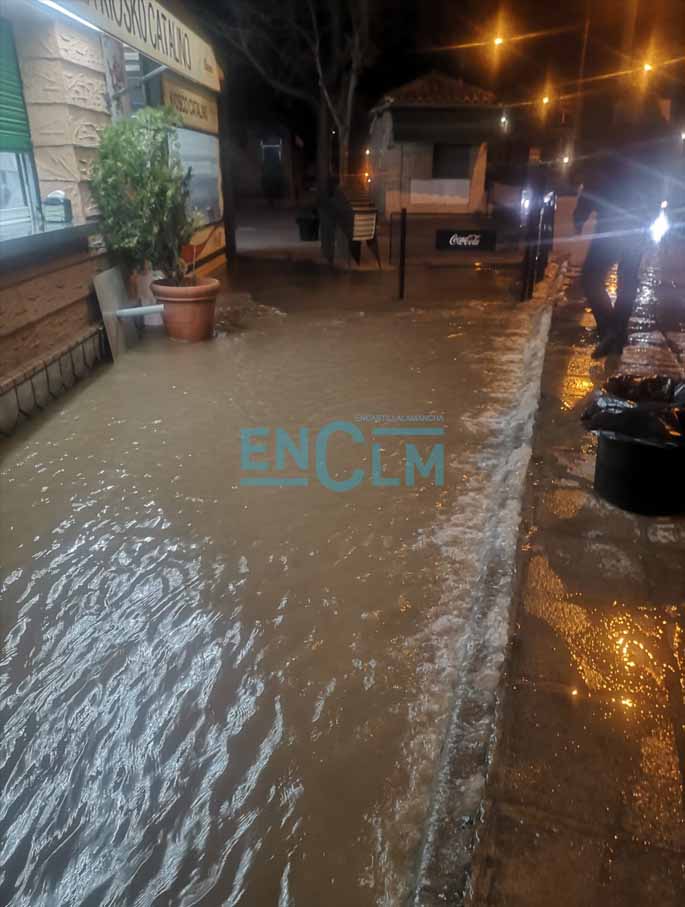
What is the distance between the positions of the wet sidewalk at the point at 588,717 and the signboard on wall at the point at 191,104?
7.85 m

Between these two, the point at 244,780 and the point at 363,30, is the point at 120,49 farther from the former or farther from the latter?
the point at 363,30

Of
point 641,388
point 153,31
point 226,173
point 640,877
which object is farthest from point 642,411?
point 226,173

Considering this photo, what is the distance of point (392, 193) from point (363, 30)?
15.5ft

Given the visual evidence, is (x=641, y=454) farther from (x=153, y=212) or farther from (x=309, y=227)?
(x=309, y=227)

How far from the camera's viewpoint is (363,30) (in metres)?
20.4

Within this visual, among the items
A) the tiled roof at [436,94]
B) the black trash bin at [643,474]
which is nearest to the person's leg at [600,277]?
the black trash bin at [643,474]

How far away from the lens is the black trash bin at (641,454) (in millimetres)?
3395

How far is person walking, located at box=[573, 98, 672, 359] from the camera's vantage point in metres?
5.62

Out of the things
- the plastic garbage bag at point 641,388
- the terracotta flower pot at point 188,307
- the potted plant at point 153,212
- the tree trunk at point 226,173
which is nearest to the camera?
the plastic garbage bag at point 641,388

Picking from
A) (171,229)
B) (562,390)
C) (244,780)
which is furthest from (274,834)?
(171,229)

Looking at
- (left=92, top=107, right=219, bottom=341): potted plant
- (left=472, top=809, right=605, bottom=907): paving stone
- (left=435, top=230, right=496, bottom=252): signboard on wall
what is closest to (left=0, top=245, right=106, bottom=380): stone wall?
(left=92, top=107, right=219, bottom=341): potted plant

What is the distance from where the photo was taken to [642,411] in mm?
3488

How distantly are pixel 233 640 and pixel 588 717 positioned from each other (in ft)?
4.80

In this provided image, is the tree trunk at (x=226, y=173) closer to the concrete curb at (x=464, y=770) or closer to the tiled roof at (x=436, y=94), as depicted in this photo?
the tiled roof at (x=436, y=94)
